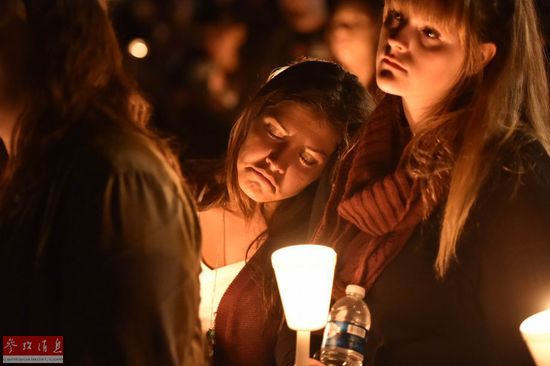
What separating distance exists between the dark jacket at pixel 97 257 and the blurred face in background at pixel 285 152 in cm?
110

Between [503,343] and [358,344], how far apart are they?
363 mm

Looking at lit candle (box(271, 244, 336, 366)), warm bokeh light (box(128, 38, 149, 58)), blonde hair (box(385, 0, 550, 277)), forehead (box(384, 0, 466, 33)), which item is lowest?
lit candle (box(271, 244, 336, 366))

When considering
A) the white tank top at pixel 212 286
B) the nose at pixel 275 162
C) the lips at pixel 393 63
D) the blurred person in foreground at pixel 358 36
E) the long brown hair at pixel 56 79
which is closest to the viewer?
the long brown hair at pixel 56 79

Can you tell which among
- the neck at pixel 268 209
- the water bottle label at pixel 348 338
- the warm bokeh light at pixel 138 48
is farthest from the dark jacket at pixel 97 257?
the warm bokeh light at pixel 138 48

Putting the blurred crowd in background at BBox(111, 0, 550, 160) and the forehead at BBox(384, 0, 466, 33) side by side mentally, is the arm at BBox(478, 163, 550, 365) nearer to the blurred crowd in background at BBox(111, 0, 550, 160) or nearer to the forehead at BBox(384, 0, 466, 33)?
the forehead at BBox(384, 0, 466, 33)

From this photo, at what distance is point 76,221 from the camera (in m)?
1.34

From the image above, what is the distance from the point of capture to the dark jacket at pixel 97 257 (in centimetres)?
133

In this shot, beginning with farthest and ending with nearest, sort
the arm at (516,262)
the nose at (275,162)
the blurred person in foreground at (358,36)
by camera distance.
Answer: the blurred person in foreground at (358,36), the nose at (275,162), the arm at (516,262)

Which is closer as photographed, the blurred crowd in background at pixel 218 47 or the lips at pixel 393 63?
the lips at pixel 393 63

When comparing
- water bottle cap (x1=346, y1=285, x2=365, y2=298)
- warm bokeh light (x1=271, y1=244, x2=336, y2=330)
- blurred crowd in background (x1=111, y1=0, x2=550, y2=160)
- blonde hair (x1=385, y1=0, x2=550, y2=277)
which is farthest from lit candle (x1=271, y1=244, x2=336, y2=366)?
blurred crowd in background (x1=111, y1=0, x2=550, y2=160)

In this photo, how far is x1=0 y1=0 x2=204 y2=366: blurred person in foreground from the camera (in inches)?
52.4

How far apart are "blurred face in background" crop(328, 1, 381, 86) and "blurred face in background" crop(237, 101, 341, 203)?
1.02 metres

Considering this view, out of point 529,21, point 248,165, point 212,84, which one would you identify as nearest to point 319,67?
point 248,165

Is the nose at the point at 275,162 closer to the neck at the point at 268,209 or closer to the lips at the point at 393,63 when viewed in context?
the neck at the point at 268,209
